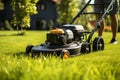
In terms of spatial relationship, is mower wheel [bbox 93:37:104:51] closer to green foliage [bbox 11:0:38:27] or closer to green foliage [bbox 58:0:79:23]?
green foliage [bbox 11:0:38:27]

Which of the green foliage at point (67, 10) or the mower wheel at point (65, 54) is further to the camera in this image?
the green foliage at point (67, 10)

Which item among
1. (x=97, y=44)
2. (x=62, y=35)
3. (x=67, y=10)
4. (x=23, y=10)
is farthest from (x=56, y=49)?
(x=67, y=10)

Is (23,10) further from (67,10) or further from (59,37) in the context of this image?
(67,10)

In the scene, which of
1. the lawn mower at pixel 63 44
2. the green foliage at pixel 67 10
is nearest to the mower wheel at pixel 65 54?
the lawn mower at pixel 63 44

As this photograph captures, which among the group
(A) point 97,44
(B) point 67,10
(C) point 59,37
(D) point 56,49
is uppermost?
(C) point 59,37

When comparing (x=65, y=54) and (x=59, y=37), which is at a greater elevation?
(x=59, y=37)

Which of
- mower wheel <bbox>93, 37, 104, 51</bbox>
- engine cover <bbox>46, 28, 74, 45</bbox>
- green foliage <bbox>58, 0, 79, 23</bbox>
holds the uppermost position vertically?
engine cover <bbox>46, 28, 74, 45</bbox>

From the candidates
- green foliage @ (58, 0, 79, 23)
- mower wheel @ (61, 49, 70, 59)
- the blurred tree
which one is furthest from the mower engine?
green foliage @ (58, 0, 79, 23)

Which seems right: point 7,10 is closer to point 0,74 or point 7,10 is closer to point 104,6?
point 104,6

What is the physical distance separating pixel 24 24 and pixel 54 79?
18246 millimetres

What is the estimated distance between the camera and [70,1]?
3781cm

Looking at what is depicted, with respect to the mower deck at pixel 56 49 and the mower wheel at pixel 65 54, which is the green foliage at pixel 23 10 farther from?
the mower wheel at pixel 65 54

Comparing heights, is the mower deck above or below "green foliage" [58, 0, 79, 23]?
above

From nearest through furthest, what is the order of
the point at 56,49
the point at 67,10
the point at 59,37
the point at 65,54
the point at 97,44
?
the point at 65,54
the point at 56,49
the point at 59,37
the point at 97,44
the point at 67,10
